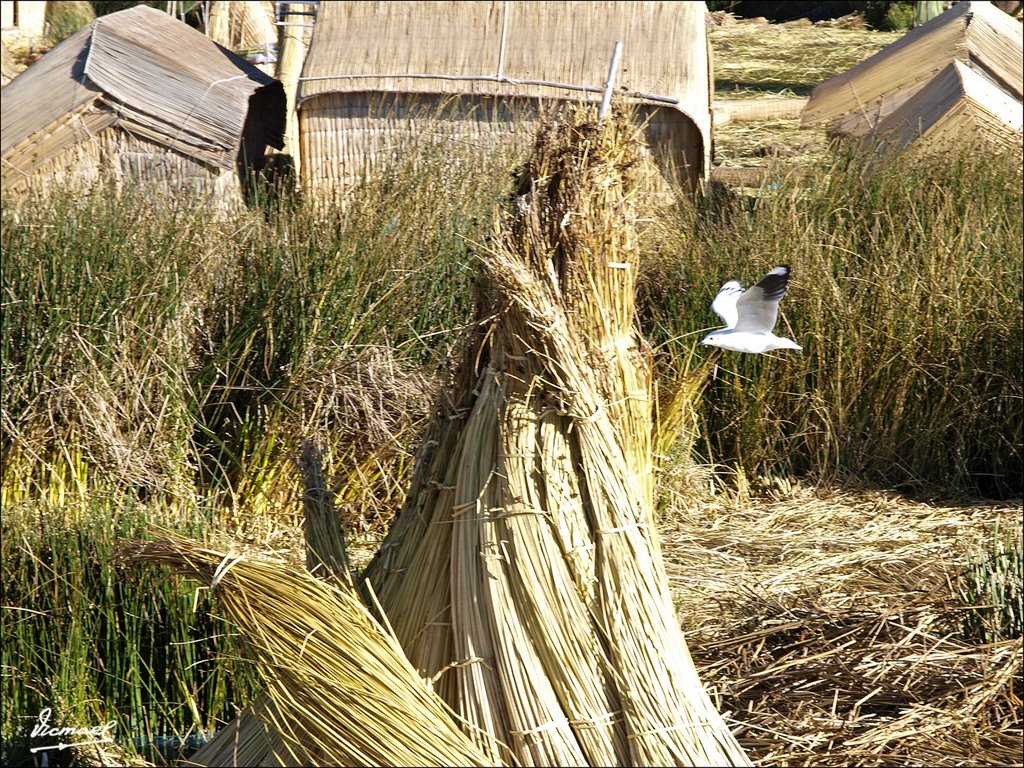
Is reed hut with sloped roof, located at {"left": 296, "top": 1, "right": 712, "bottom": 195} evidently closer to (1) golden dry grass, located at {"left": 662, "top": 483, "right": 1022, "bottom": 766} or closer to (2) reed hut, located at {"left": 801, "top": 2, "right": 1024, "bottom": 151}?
(2) reed hut, located at {"left": 801, "top": 2, "right": 1024, "bottom": 151}

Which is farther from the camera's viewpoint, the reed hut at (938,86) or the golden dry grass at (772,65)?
the golden dry grass at (772,65)

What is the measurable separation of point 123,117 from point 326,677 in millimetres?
5494

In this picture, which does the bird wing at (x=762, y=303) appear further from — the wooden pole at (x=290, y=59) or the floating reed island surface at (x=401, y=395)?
the wooden pole at (x=290, y=59)

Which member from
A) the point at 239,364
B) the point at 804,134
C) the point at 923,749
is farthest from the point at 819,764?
the point at 804,134

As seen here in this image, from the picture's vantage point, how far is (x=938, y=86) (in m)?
7.13

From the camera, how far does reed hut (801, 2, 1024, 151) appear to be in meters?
6.80

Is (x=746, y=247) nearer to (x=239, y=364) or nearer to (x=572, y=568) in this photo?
(x=239, y=364)

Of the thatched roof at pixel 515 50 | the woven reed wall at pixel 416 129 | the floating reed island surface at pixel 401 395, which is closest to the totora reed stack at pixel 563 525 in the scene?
the floating reed island surface at pixel 401 395

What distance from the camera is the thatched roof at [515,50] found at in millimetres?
6586

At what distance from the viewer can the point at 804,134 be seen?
25.0ft

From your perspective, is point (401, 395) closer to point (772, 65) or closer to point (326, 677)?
point (326, 677)

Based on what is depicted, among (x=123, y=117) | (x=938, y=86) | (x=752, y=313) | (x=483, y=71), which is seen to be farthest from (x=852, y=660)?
(x=123, y=117)

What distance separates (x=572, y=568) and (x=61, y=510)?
232cm

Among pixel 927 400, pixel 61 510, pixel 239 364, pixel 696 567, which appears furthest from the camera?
pixel 927 400
